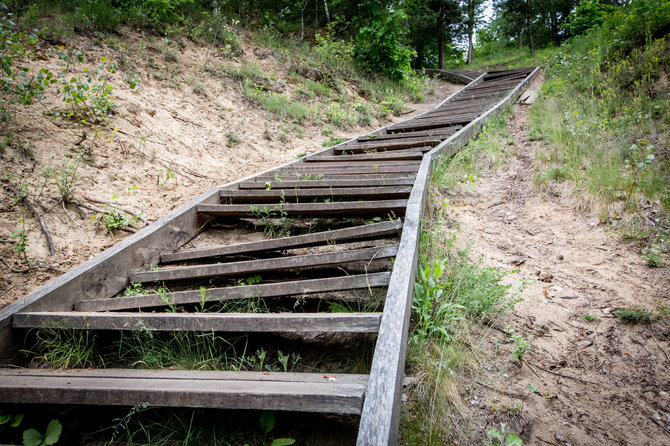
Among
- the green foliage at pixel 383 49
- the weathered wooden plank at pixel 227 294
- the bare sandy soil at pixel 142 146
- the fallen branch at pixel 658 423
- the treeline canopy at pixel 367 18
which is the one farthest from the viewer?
the green foliage at pixel 383 49

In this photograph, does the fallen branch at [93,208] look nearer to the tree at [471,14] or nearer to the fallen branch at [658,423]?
the fallen branch at [658,423]

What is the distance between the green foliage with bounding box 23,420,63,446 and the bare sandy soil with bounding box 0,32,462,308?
1321 mm

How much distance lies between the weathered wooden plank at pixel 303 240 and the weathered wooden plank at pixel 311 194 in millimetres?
643

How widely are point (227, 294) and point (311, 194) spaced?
1516mm

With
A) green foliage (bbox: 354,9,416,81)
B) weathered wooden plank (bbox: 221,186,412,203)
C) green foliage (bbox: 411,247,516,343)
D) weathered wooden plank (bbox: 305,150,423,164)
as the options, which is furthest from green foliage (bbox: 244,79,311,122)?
green foliage (bbox: 411,247,516,343)

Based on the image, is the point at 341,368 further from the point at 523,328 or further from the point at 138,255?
the point at 138,255

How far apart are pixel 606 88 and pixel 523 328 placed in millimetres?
5858

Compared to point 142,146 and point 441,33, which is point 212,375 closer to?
point 142,146

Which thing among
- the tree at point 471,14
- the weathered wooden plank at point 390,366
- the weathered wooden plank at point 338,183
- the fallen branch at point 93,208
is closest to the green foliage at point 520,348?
the weathered wooden plank at point 390,366

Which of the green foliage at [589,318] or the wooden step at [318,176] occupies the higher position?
the wooden step at [318,176]

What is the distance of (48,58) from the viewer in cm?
475

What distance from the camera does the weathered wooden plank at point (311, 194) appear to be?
3.36 metres

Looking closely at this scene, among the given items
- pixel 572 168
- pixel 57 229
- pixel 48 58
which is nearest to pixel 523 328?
pixel 572 168

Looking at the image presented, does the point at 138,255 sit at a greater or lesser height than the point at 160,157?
lesser
